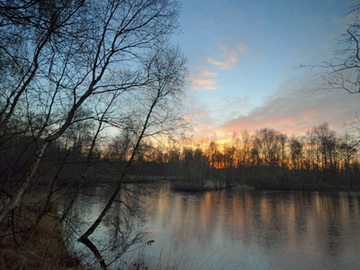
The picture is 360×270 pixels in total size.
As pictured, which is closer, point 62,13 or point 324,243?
point 62,13

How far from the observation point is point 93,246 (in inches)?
339

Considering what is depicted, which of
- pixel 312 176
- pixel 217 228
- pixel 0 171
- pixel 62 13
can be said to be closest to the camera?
pixel 62 13

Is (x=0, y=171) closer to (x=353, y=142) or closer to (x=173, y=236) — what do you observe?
(x=353, y=142)

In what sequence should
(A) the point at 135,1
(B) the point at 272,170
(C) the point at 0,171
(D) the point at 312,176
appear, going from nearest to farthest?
(C) the point at 0,171
(A) the point at 135,1
(D) the point at 312,176
(B) the point at 272,170

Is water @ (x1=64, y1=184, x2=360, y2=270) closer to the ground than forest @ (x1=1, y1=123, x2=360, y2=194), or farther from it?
closer to the ground

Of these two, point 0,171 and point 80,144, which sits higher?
point 80,144

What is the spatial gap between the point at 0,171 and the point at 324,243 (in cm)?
1259

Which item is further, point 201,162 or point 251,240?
point 201,162

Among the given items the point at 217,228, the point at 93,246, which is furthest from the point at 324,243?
the point at 93,246

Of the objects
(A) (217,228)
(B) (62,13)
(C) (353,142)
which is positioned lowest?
(A) (217,228)

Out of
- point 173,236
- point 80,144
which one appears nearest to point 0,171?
Answer: point 80,144

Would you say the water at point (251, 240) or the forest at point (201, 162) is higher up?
the forest at point (201, 162)

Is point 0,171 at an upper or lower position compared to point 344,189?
upper

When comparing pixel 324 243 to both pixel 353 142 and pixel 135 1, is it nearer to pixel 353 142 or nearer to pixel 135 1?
pixel 353 142
